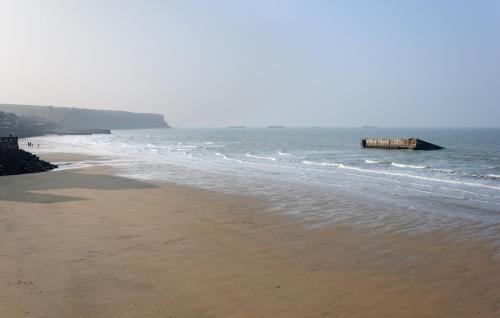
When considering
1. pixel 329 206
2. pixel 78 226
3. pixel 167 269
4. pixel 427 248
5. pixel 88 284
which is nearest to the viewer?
pixel 88 284

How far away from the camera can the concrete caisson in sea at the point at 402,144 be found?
61969 millimetres

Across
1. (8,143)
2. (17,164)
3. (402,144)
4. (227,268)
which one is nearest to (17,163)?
(17,164)

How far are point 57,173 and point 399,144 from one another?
5018 cm

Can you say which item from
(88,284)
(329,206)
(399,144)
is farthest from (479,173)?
(399,144)

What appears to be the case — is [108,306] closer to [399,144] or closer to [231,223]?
[231,223]

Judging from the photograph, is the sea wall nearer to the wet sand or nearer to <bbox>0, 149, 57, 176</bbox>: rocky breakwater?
<bbox>0, 149, 57, 176</bbox>: rocky breakwater

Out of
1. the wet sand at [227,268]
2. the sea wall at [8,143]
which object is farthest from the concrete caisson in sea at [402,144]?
the wet sand at [227,268]

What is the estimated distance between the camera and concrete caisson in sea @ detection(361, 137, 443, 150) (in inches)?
2440

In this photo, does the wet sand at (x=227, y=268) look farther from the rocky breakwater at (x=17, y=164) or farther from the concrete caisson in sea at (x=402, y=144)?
the concrete caisson in sea at (x=402, y=144)

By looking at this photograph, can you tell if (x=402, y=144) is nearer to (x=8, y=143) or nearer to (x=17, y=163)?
(x=8, y=143)

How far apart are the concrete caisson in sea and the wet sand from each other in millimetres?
51817

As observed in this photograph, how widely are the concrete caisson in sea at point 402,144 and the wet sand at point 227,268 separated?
51.8m

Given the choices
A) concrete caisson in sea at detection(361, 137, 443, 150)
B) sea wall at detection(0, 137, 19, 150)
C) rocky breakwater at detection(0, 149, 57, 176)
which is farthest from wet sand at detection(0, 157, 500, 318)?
concrete caisson in sea at detection(361, 137, 443, 150)

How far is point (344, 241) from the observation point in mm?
11633
